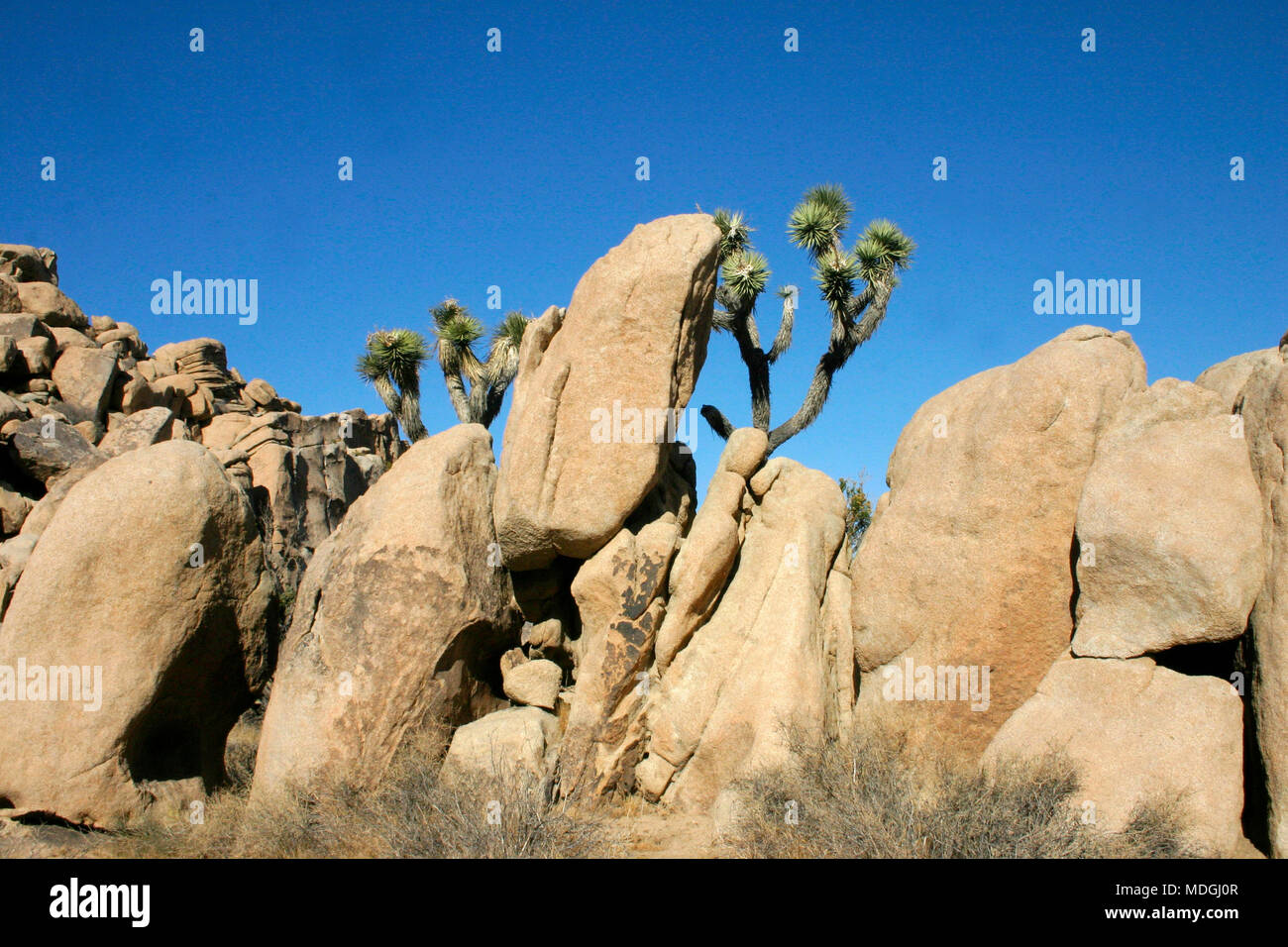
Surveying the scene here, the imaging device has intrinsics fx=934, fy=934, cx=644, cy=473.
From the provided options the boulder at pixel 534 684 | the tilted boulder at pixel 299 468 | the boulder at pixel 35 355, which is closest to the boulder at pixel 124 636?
the boulder at pixel 534 684

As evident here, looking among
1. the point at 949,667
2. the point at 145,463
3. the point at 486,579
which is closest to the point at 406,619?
the point at 486,579

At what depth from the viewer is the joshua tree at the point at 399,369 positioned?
20.0m

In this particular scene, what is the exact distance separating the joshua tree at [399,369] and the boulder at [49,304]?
5.91 meters

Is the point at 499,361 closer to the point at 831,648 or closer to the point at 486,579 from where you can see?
the point at 486,579

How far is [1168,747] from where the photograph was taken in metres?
6.36

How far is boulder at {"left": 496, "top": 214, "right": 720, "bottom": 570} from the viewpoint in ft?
28.9

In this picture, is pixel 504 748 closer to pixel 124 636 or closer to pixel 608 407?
pixel 608 407

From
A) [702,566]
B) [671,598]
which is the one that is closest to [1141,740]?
[702,566]

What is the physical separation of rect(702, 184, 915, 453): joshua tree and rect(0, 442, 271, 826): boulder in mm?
9905

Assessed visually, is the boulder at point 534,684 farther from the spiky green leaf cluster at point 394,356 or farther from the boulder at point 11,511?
the spiky green leaf cluster at point 394,356

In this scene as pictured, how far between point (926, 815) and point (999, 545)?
8.17 feet

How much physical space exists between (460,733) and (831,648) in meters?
3.49

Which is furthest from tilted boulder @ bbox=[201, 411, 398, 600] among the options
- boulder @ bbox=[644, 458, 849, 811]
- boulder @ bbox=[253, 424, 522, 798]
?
boulder @ bbox=[644, 458, 849, 811]

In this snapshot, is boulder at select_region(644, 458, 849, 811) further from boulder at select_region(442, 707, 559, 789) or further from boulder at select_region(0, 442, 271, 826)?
boulder at select_region(0, 442, 271, 826)
